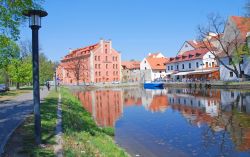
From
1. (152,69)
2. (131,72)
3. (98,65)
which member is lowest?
(131,72)

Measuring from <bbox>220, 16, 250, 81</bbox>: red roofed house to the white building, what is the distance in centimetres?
583

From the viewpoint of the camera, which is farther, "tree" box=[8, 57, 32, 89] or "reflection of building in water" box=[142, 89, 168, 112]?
"tree" box=[8, 57, 32, 89]

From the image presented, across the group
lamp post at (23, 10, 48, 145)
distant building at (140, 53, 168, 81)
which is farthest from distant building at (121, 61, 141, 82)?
lamp post at (23, 10, 48, 145)

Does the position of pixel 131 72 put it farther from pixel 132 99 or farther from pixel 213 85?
pixel 132 99

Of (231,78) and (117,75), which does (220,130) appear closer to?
(231,78)

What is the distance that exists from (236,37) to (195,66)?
24033mm

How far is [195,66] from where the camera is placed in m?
81.5

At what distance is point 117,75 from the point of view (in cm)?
10569

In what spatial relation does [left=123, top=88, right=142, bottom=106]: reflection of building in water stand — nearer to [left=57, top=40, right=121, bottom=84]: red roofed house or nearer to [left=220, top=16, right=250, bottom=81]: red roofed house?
[left=220, top=16, right=250, bottom=81]: red roofed house

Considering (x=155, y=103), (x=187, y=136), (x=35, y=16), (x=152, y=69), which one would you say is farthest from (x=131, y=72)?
(x=35, y=16)

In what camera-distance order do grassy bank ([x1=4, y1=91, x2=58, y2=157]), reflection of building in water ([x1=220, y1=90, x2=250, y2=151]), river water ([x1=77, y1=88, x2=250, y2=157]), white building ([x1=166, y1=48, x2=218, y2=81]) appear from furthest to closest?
1. white building ([x1=166, y1=48, x2=218, y2=81])
2. reflection of building in water ([x1=220, y1=90, x2=250, y2=151])
3. river water ([x1=77, y1=88, x2=250, y2=157])
4. grassy bank ([x1=4, y1=91, x2=58, y2=157])

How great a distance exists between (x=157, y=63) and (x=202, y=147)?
3662 inches

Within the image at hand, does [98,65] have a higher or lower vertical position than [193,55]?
lower

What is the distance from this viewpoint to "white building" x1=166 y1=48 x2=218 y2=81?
2901 inches
